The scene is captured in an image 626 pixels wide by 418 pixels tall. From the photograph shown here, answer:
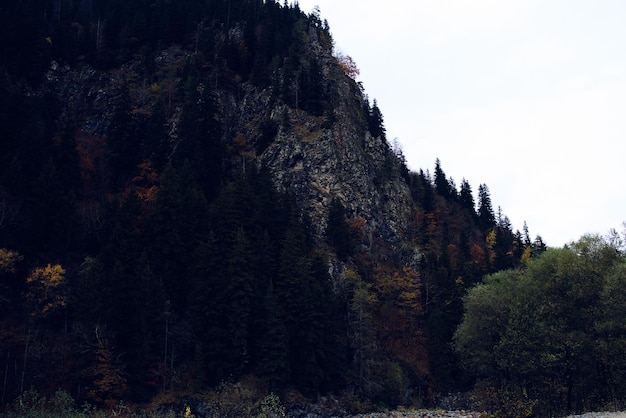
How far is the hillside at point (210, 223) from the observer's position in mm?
52375

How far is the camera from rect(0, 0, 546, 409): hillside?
5238 cm

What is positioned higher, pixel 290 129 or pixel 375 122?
pixel 375 122

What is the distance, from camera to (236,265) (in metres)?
56.1

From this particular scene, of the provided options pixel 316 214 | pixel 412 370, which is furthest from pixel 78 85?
pixel 412 370

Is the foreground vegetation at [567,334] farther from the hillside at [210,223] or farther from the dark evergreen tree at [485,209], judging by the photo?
the dark evergreen tree at [485,209]

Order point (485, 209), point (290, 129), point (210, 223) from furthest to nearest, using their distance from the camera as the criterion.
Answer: point (485, 209), point (290, 129), point (210, 223)

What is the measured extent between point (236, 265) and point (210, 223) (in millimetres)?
8982

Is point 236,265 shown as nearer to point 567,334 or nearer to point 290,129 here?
point 567,334

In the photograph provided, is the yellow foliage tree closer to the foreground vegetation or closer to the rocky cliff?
the rocky cliff

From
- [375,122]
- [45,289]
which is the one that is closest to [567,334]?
[45,289]

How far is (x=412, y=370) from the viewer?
225ft

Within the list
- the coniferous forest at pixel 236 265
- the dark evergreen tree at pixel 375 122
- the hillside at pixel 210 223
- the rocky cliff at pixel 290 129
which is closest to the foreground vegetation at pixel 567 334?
the coniferous forest at pixel 236 265

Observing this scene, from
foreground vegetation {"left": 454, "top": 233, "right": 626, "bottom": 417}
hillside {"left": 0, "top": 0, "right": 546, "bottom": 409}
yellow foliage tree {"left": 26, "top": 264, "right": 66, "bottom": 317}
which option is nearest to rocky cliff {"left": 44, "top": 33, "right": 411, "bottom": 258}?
hillside {"left": 0, "top": 0, "right": 546, "bottom": 409}

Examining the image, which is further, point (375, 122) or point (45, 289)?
point (375, 122)
